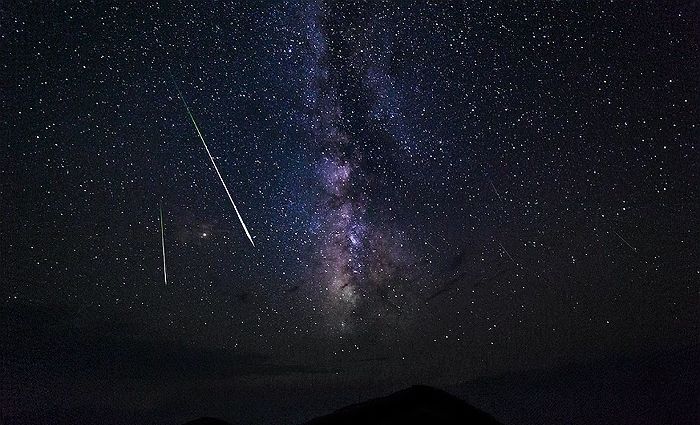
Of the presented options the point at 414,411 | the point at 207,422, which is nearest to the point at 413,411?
the point at 414,411

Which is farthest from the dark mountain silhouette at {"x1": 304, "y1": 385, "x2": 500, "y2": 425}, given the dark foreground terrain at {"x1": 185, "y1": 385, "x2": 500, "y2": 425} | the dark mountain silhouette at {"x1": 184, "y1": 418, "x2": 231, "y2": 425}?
the dark mountain silhouette at {"x1": 184, "y1": 418, "x2": 231, "y2": 425}

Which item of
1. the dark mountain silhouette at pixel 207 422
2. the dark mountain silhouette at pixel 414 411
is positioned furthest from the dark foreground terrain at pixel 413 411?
the dark mountain silhouette at pixel 207 422

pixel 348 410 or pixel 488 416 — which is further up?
pixel 348 410

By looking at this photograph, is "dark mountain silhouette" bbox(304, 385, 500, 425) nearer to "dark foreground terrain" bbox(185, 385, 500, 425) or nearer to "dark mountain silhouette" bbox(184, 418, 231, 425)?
"dark foreground terrain" bbox(185, 385, 500, 425)

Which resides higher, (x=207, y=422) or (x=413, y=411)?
(x=207, y=422)

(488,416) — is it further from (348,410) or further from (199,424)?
(199,424)

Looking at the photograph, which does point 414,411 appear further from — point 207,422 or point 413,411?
point 207,422

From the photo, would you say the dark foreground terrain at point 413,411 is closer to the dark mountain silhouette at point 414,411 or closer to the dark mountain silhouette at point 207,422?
the dark mountain silhouette at point 414,411

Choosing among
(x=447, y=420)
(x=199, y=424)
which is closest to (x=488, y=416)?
(x=447, y=420)

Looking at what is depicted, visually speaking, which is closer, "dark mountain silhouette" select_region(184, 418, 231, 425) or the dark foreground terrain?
the dark foreground terrain
